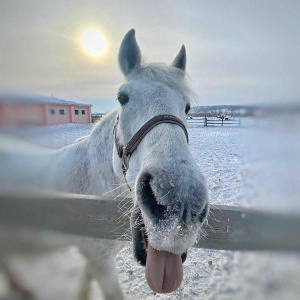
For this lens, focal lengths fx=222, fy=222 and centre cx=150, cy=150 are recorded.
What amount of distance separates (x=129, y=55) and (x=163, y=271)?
3.92ft

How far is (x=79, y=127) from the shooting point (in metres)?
2.23

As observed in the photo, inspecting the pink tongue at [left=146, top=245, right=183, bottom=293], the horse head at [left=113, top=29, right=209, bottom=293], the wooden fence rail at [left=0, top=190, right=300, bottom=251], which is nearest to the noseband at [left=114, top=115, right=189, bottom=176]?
the horse head at [left=113, top=29, right=209, bottom=293]

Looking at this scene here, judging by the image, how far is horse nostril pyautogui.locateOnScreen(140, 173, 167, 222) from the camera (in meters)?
0.80

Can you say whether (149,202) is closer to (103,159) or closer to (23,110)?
(23,110)

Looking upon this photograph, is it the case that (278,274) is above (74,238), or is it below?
above

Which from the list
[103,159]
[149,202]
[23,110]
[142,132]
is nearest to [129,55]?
[142,132]

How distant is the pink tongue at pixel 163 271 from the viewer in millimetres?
847

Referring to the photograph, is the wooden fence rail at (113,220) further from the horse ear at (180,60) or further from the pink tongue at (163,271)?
the horse ear at (180,60)

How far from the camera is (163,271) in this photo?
2.81ft

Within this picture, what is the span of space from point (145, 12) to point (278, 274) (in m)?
1.18

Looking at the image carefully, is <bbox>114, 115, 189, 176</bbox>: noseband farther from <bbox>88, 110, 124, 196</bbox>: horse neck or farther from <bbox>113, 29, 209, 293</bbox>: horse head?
<bbox>88, 110, 124, 196</bbox>: horse neck

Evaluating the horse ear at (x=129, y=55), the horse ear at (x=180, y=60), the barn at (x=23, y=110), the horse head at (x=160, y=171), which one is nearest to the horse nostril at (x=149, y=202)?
the horse head at (x=160, y=171)

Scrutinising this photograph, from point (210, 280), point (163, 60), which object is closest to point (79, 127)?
point (163, 60)

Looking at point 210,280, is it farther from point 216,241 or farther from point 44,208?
point 44,208
